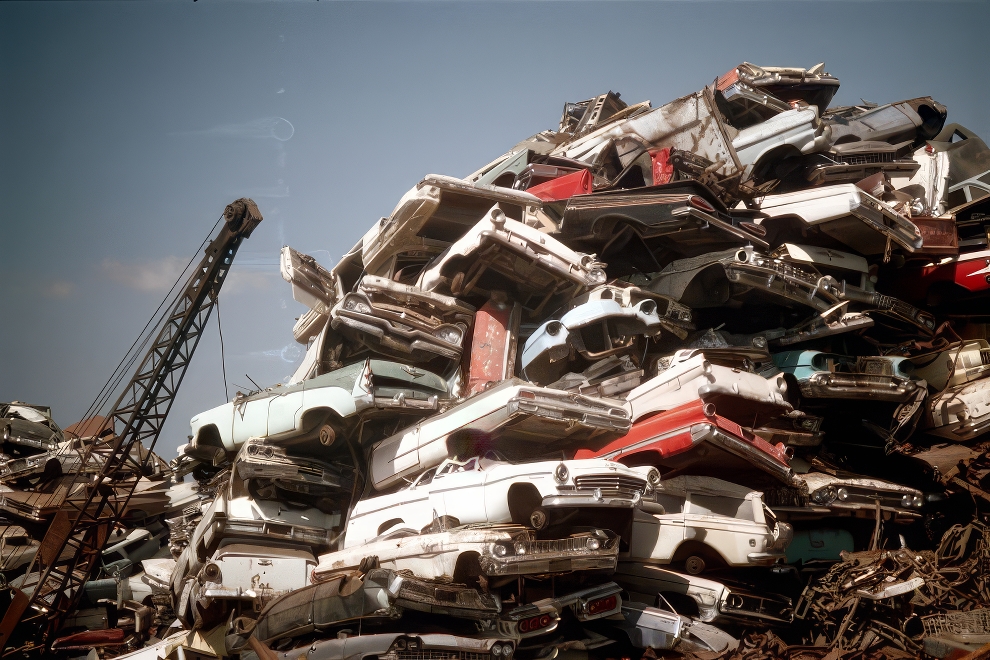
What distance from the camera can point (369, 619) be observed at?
6.48 meters

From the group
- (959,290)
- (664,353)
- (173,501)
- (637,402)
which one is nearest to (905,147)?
(959,290)

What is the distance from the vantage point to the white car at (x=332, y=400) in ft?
29.1

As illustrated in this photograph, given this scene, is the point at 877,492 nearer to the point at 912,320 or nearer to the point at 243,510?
the point at 912,320

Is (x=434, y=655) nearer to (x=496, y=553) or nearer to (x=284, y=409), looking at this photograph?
(x=496, y=553)

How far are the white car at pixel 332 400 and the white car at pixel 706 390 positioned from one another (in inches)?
104

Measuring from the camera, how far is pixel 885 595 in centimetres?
775

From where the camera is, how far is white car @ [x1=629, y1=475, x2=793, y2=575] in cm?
763

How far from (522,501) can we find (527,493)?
10cm

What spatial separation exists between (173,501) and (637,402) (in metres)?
12.8

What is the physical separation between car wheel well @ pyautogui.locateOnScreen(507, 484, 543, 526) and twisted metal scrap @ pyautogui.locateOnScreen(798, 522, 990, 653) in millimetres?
3606

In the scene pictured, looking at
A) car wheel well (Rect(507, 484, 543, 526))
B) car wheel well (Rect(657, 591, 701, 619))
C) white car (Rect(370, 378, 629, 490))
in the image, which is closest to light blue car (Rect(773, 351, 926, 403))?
white car (Rect(370, 378, 629, 490))

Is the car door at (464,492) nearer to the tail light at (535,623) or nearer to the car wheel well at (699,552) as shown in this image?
the tail light at (535,623)

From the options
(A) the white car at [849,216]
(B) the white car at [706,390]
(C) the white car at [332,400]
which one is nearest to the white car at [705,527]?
(B) the white car at [706,390]

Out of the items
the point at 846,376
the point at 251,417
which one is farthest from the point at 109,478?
the point at 846,376
